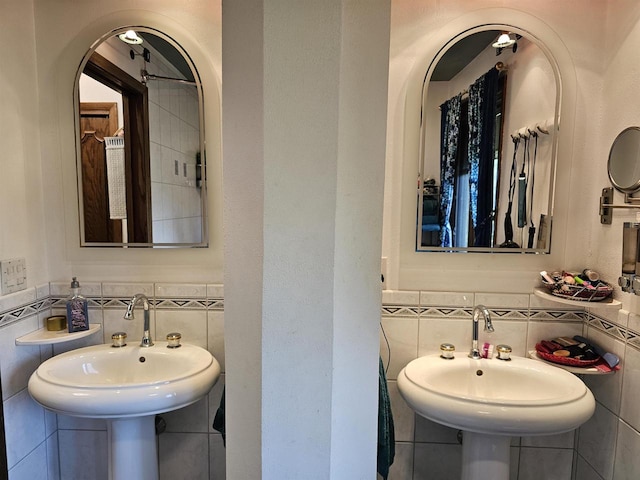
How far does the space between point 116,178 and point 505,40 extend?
5.38ft

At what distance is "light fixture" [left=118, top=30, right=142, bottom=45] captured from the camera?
158 centimetres

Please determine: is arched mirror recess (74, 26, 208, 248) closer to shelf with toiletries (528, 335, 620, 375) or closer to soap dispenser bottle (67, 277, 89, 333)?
Answer: soap dispenser bottle (67, 277, 89, 333)

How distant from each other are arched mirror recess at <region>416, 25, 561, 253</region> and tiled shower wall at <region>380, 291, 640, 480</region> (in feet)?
0.81

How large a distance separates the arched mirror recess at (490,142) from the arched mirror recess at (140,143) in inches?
36.6

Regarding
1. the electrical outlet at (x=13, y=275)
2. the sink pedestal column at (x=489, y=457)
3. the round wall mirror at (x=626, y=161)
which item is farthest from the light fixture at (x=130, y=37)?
the sink pedestal column at (x=489, y=457)

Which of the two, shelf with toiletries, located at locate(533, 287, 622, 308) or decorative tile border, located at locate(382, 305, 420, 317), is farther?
decorative tile border, located at locate(382, 305, 420, 317)

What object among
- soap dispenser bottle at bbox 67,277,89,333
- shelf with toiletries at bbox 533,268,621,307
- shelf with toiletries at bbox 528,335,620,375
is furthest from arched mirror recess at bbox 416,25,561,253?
soap dispenser bottle at bbox 67,277,89,333

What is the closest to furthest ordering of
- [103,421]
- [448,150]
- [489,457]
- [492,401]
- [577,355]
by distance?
1. [492,401]
2. [489,457]
3. [577,355]
4. [448,150]
5. [103,421]

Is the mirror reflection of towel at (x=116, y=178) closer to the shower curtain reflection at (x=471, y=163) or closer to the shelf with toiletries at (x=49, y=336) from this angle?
the shelf with toiletries at (x=49, y=336)

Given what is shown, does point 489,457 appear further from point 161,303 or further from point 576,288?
point 161,303

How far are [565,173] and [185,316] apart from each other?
162 centimetres

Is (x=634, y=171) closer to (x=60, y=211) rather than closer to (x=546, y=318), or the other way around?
(x=546, y=318)

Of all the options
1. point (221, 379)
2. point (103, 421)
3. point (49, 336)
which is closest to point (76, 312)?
point (49, 336)

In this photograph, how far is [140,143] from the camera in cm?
162
